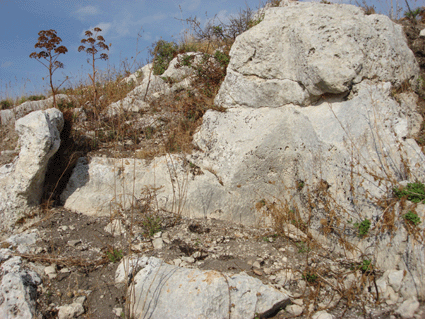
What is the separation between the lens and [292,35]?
4.77 meters

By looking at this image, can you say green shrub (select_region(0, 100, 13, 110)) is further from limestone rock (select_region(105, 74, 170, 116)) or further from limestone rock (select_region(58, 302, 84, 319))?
limestone rock (select_region(58, 302, 84, 319))

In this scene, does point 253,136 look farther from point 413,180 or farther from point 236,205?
point 413,180

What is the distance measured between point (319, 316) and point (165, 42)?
8.00 m

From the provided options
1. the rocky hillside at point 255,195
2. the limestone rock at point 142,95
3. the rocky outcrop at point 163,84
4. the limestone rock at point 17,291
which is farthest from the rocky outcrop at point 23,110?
the limestone rock at point 17,291

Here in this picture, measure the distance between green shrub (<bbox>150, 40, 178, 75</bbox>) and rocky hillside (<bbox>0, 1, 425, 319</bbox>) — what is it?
2.94 m

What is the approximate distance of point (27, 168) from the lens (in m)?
4.35

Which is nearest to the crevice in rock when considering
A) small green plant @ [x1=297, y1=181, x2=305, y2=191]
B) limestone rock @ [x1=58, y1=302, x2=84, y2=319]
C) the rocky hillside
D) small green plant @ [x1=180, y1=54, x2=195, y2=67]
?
the rocky hillside

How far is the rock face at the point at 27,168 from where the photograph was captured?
4344 mm

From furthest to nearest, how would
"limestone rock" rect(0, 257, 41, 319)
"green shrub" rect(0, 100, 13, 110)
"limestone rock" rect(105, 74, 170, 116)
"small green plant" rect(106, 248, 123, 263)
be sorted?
"green shrub" rect(0, 100, 13, 110)
"limestone rock" rect(105, 74, 170, 116)
"small green plant" rect(106, 248, 123, 263)
"limestone rock" rect(0, 257, 41, 319)

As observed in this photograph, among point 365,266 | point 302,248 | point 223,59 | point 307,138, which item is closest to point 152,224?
point 302,248

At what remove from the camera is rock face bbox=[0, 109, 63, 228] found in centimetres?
434

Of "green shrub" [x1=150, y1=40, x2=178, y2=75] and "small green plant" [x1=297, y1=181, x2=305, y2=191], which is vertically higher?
"green shrub" [x1=150, y1=40, x2=178, y2=75]

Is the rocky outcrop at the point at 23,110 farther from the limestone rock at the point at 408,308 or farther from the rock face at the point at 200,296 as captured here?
the limestone rock at the point at 408,308

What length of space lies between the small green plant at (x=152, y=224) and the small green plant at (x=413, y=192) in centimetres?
320
